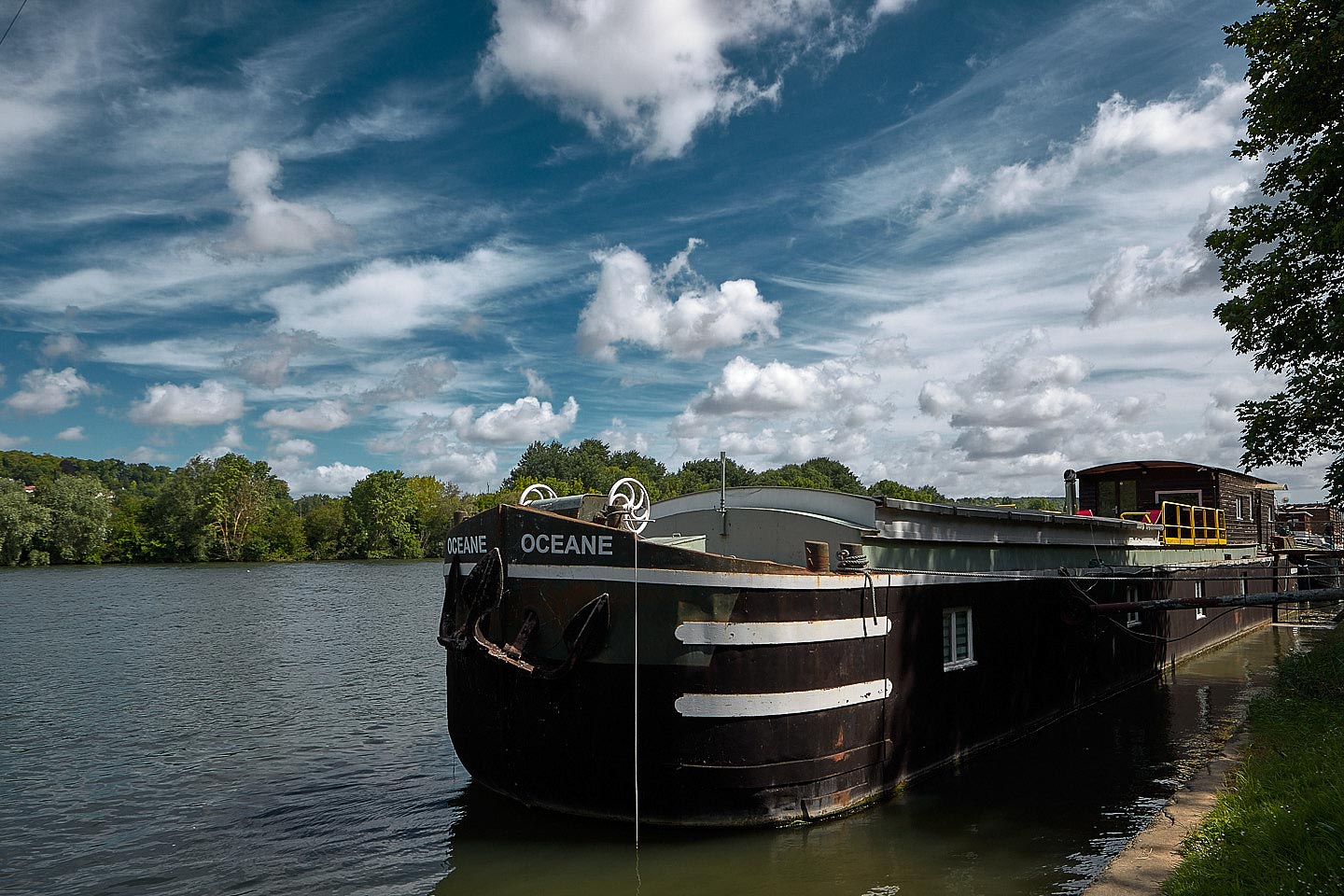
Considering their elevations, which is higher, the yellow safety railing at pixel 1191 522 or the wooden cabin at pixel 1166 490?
the wooden cabin at pixel 1166 490

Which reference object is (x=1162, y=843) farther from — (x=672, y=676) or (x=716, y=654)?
(x=672, y=676)

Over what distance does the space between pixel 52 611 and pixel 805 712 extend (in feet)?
118

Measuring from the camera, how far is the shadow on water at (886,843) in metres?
7.88

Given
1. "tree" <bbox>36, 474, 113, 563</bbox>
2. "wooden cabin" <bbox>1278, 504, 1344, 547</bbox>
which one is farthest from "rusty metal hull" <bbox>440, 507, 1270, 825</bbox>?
"tree" <bbox>36, 474, 113, 563</bbox>

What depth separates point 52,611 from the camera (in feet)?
109

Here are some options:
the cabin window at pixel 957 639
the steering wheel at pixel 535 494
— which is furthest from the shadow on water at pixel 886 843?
the steering wheel at pixel 535 494

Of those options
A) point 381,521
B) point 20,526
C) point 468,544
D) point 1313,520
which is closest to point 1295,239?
point 468,544

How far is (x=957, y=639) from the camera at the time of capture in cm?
1109

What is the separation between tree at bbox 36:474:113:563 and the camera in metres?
64.5

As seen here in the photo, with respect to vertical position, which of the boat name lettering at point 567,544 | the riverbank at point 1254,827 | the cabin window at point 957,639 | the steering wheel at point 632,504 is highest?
the steering wheel at point 632,504

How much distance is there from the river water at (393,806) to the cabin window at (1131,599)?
1388 mm

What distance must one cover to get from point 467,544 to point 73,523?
6972cm

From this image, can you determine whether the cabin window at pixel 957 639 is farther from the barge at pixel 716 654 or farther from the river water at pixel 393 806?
the river water at pixel 393 806

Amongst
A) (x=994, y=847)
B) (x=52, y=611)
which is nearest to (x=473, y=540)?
(x=994, y=847)
